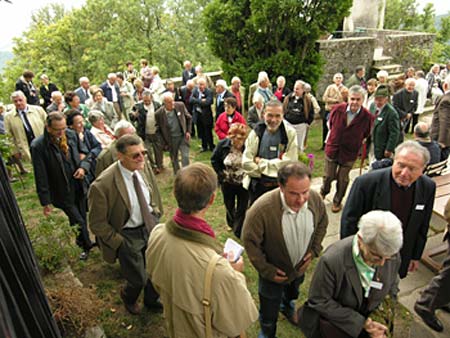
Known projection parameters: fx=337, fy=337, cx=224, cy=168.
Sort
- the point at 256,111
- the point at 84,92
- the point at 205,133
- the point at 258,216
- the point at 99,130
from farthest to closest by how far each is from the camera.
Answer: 1. the point at 205,133
2. the point at 84,92
3. the point at 256,111
4. the point at 99,130
5. the point at 258,216

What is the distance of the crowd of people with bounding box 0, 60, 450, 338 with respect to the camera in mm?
2072

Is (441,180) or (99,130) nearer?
(441,180)

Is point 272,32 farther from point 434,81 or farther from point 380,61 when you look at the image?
point 434,81

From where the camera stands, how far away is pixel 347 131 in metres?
5.54

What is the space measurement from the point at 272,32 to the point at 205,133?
3.95m

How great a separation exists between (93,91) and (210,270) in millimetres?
7161

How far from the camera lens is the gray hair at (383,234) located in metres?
2.13

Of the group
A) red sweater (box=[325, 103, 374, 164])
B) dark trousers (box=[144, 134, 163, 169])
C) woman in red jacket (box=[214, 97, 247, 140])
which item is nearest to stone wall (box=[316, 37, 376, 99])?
woman in red jacket (box=[214, 97, 247, 140])

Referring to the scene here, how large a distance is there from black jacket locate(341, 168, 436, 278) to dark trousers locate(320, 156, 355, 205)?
88.3 inches

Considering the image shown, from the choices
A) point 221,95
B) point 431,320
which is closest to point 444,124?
point 431,320

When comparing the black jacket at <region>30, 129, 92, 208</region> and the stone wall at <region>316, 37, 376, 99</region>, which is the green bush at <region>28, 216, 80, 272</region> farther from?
the stone wall at <region>316, 37, 376, 99</region>

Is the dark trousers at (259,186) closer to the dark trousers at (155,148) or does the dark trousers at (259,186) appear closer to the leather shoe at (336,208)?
the leather shoe at (336,208)

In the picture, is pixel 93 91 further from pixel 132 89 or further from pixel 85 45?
pixel 85 45

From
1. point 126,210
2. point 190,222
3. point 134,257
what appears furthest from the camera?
point 134,257
